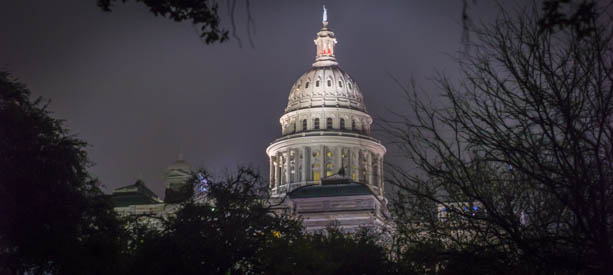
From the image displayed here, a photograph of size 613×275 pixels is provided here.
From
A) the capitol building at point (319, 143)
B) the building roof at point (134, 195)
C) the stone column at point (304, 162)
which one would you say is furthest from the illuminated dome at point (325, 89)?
the building roof at point (134, 195)

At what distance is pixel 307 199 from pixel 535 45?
9220 centimetres

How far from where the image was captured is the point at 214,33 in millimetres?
11977

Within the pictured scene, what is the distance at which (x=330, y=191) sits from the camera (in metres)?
110

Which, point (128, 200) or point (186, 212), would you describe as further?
point (128, 200)

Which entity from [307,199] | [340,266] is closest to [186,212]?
[340,266]

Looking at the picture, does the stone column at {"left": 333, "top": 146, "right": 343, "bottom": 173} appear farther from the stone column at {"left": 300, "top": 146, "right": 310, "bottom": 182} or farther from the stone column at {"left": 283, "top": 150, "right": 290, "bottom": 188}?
the stone column at {"left": 283, "top": 150, "right": 290, "bottom": 188}

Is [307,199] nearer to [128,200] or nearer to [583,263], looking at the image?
[128,200]

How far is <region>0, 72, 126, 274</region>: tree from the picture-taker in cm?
3431

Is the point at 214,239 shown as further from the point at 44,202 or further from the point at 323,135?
the point at 323,135

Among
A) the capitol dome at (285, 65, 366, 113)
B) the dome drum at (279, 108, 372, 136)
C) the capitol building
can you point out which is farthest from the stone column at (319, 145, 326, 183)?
the capitol dome at (285, 65, 366, 113)

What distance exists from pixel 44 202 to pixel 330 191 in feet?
251

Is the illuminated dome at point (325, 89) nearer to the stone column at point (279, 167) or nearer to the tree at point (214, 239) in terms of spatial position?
the stone column at point (279, 167)

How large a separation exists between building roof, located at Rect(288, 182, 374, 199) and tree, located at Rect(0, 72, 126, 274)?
69.3 m

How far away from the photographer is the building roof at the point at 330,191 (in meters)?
109
